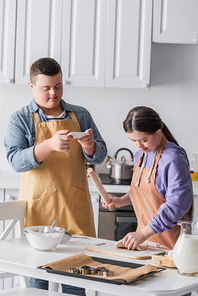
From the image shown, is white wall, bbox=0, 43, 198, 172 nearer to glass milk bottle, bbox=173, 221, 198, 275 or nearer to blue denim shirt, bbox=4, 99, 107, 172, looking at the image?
blue denim shirt, bbox=4, 99, 107, 172

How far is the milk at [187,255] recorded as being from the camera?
1.15m

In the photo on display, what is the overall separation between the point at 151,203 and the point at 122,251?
33cm

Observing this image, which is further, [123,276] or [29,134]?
[29,134]

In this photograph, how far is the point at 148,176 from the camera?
1.68 metres

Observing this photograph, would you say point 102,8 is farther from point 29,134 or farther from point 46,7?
point 29,134

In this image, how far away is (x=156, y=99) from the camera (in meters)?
3.27

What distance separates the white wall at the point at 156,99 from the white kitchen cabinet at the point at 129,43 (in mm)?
389

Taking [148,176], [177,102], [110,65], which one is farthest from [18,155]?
[177,102]

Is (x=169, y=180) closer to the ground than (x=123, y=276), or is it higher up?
higher up

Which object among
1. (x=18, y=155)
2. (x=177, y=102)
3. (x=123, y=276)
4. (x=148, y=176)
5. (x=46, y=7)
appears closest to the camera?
(x=123, y=276)

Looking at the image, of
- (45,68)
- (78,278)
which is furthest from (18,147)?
(78,278)

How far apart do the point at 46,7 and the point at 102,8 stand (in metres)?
0.40

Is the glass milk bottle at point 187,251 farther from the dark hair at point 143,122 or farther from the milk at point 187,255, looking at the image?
the dark hair at point 143,122

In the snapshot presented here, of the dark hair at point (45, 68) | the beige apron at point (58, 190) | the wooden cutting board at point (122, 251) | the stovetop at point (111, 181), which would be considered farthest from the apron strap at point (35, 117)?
the stovetop at point (111, 181)
